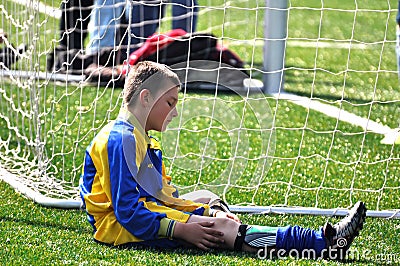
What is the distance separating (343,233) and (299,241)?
0.17m

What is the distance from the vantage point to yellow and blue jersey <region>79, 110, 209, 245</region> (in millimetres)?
3109

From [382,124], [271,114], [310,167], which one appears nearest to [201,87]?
[271,114]

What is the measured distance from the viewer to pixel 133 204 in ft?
10.2

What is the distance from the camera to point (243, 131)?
530 centimetres

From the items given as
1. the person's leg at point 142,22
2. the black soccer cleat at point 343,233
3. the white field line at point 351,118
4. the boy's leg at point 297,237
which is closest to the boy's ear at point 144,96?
the boy's leg at point 297,237

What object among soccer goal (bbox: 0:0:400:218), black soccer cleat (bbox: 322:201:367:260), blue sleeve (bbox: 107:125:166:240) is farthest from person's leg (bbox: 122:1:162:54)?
black soccer cleat (bbox: 322:201:367:260)

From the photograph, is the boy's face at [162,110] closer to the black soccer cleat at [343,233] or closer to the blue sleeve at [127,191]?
the blue sleeve at [127,191]

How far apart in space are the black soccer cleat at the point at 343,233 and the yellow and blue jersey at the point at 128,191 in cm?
52

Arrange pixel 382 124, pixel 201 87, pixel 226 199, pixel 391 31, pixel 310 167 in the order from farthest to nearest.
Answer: pixel 391 31
pixel 201 87
pixel 382 124
pixel 310 167
pixel 226 199

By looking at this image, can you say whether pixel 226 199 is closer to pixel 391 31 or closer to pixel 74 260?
pixel 74 260

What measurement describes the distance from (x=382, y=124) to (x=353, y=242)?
2532 mm

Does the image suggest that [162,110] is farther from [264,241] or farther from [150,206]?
[264,241]

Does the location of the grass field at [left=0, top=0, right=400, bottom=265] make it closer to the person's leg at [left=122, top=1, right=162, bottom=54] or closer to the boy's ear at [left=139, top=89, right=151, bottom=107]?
the boy's ear at [left=139, top=89, right=151, bottom=107]

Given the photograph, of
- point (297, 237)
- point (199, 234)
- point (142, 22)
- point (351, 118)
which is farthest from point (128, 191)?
point (142, 22)
